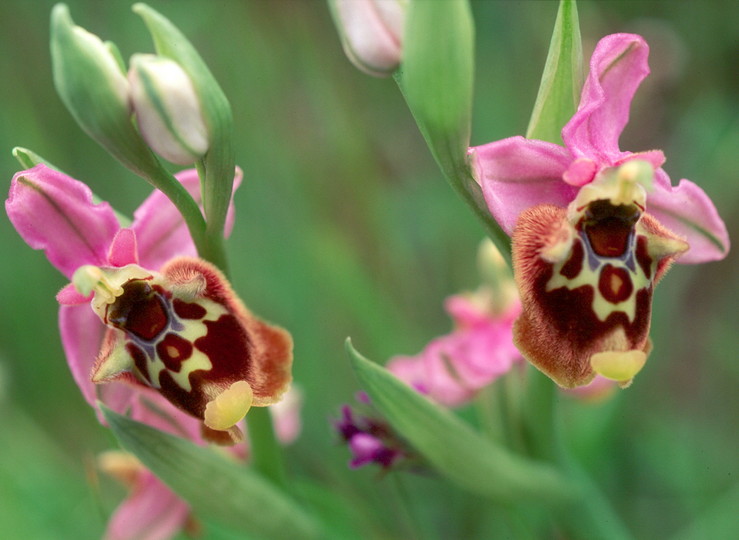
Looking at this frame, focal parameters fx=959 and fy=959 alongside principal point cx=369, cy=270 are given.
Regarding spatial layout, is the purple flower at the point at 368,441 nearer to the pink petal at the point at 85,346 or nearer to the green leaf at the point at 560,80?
the pink petal at the point at 85,346

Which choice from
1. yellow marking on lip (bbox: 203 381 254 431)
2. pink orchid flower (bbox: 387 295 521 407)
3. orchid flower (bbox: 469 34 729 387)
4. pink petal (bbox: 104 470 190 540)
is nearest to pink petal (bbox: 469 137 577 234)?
orchid flower (bbox: 469 34 729 387)

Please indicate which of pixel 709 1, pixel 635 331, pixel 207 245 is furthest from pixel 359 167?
pixel 635 331

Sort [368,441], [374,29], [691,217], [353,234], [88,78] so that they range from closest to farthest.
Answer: [88,78]
[374,29]
[691,217]
[368,441]
[353,234]

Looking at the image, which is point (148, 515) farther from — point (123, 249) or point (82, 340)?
point (123, 249)

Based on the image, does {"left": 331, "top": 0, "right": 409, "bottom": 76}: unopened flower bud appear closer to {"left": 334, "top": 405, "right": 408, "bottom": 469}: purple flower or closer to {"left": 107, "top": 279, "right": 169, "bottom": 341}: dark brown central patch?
{"left": 107, "top": 279, "right": 169, "bottom": 341}: dark brown central patch

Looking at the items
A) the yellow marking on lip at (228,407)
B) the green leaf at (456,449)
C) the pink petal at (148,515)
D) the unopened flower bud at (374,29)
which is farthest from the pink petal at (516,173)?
the pink petal at (148,515)

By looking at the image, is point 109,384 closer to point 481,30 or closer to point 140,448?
point 140,448

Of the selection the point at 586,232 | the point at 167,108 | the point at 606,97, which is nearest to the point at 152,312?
the point at 167,108
